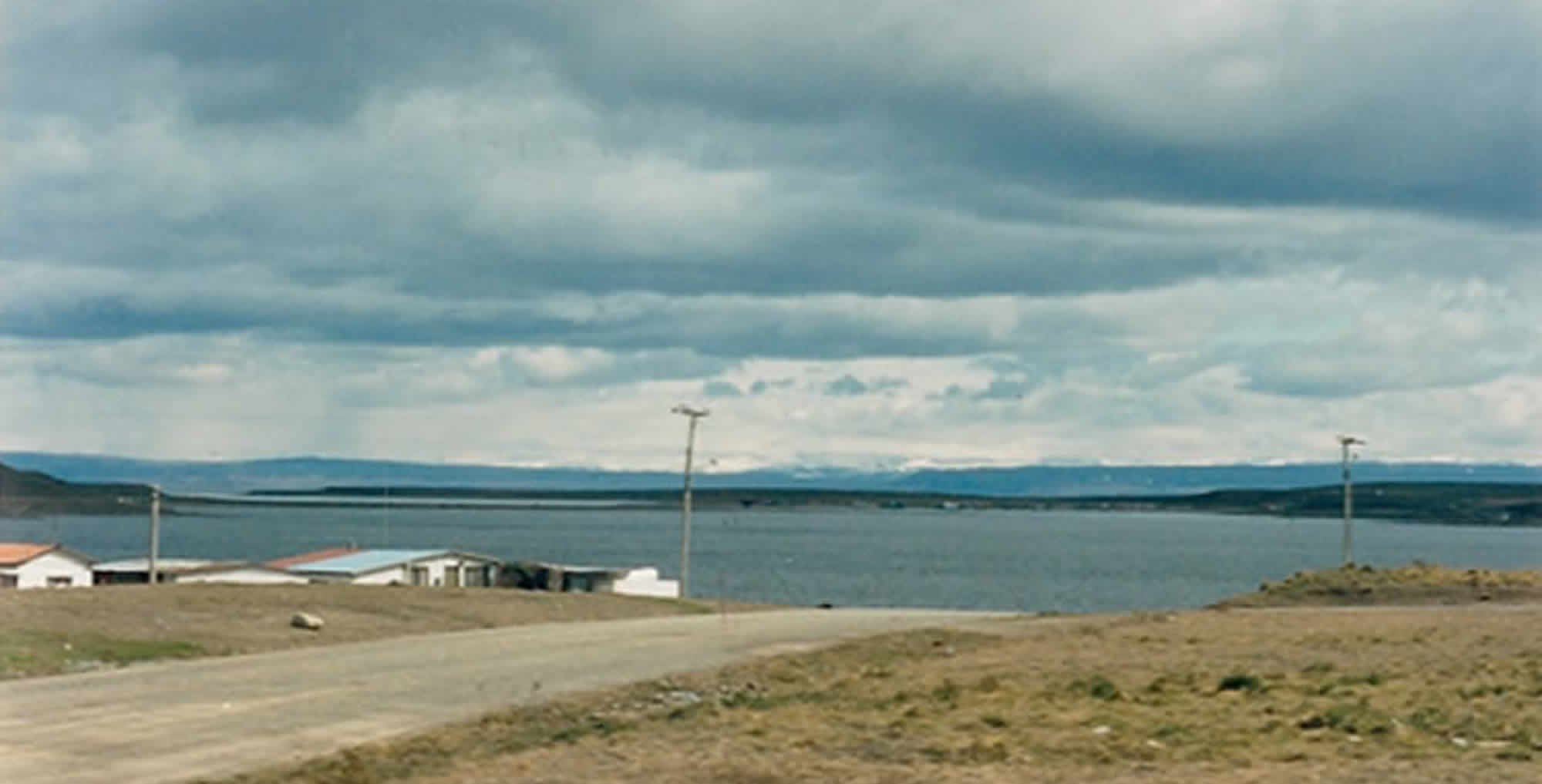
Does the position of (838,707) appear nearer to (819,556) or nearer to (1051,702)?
(1051,702)

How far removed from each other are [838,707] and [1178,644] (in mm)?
12468

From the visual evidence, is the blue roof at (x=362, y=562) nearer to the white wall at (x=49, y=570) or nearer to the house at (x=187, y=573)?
the house at (x=187, y=573)

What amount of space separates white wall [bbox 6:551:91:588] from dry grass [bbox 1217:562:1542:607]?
47.1 metres

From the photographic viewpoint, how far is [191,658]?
1407 inches

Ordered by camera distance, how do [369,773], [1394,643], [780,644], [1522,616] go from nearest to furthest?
[369,773] → [1394,643] → [780,644] → [1522,616]

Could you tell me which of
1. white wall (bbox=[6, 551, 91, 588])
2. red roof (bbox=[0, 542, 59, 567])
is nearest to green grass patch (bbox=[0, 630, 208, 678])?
white wall (bbox=[6, 551, 91, 588])

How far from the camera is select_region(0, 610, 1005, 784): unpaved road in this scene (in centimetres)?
2284

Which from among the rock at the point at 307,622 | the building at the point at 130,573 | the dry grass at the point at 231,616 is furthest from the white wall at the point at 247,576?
the rock at the point at 307,622

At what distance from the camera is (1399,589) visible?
54844 mm

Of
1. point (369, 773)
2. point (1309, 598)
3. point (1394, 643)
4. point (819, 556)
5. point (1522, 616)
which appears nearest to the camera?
point (369, 773)

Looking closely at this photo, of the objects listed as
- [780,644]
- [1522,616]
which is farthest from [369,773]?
[1522,616]

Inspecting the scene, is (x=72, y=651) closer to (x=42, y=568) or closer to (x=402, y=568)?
(x=402, y=568)

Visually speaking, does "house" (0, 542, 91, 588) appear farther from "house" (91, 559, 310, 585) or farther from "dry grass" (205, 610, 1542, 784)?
"dry grass" (205, 610, 1542, 784)

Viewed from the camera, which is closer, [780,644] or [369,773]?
[369,773]
